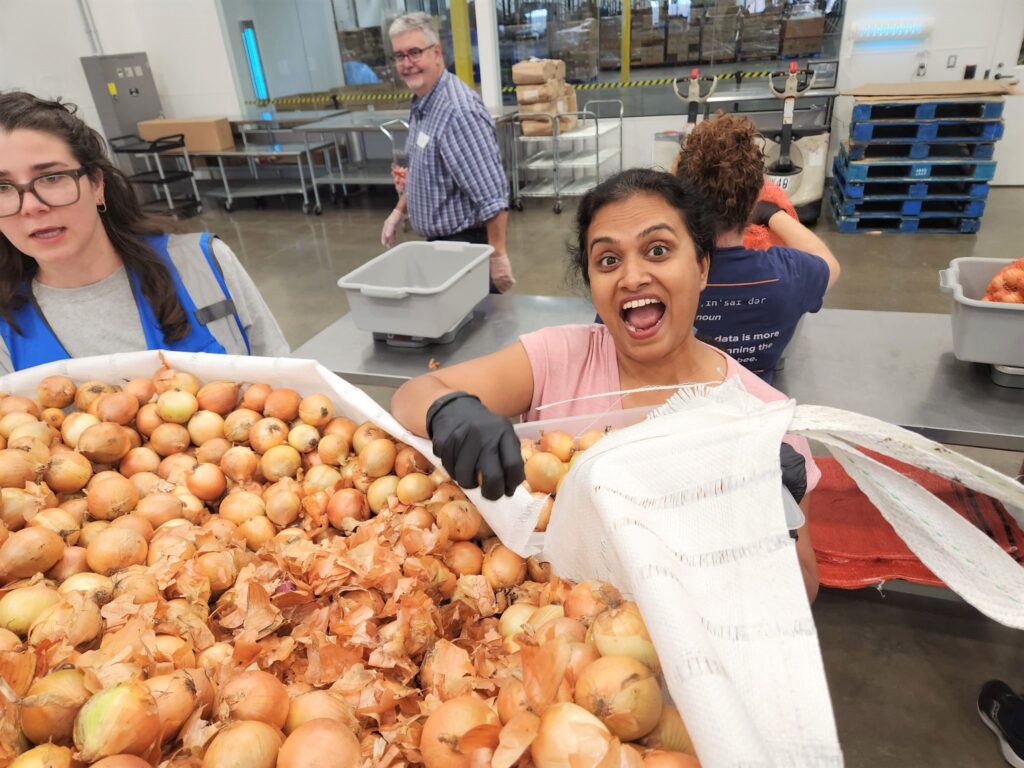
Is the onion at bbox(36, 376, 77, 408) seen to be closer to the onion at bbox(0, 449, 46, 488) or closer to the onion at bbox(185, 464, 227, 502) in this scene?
the onion at bbox(0, 449, 46, 488)

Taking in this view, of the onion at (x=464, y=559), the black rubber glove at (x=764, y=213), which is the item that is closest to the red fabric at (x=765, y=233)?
the black rubber glove at (x=764, y=213)

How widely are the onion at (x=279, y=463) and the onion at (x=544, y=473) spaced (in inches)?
18.6

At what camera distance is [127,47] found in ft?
26.8

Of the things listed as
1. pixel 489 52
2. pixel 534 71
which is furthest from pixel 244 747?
pixel 489 52

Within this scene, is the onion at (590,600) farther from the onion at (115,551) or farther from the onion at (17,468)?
the onion at (17,468)

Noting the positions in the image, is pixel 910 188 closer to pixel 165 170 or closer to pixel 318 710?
pixel 318 710

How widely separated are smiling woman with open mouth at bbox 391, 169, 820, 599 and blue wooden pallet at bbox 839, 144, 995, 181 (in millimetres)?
4718

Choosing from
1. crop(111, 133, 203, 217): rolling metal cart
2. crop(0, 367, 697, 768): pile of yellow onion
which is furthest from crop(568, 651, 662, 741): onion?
crop(111, 133, 203, 217): rolling metal cart

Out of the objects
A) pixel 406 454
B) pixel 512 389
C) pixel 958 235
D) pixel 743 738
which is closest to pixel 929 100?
pixel 958 235

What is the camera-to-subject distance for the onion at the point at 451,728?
2.14 feet

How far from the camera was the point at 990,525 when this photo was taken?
6.09 feet

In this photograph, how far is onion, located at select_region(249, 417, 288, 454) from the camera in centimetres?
124

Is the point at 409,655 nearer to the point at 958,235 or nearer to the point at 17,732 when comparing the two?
the point at 17,732

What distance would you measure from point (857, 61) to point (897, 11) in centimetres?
48
